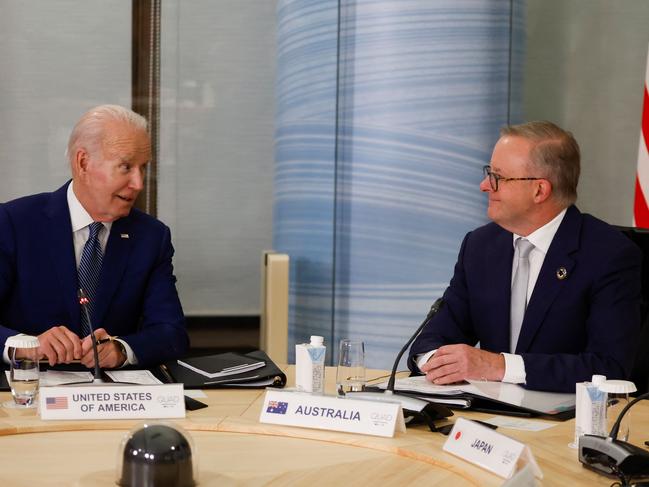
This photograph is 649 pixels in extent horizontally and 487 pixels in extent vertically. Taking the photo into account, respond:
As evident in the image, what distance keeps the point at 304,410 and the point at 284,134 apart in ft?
8.66

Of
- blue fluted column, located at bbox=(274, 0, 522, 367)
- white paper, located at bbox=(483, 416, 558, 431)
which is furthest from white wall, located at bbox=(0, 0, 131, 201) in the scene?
white paper, located at bbox=(483, 416, 558, 431)

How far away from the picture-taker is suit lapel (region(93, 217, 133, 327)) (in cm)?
313

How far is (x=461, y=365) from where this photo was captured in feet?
8.75

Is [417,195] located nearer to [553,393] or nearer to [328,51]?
[328,51]

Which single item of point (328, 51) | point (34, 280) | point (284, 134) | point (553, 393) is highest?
point (328, 51)

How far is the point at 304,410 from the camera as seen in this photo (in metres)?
2.29

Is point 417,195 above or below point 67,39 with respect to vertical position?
below

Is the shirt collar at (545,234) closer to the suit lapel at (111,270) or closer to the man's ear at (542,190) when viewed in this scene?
the man's ear at (542,190)

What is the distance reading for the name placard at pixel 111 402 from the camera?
228 cm

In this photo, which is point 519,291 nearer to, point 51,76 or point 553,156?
point 553,156

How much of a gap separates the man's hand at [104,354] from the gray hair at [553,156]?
1.36 meters

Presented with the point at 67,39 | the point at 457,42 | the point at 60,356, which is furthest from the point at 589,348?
the point at 67,39

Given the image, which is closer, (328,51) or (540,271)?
(540,271)

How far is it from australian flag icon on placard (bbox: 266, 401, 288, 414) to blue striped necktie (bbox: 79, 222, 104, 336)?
1010 millimetres
